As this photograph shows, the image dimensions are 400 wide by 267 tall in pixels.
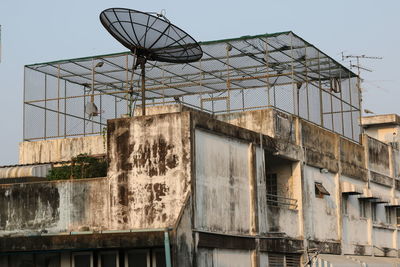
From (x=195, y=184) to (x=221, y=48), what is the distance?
35.2 ft

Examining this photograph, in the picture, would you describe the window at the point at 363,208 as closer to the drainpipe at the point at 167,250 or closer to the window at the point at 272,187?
the window at the point at 272,187

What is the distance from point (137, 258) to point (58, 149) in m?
11.6

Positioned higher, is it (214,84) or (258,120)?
(214,84)

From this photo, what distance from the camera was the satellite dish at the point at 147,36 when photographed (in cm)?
2767

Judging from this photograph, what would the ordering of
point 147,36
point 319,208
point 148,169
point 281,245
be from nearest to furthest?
point 148,169, point 147,36, point 281,245, point 319,208

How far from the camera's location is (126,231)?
24391 millimetres

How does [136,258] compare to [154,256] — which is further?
[136,258]

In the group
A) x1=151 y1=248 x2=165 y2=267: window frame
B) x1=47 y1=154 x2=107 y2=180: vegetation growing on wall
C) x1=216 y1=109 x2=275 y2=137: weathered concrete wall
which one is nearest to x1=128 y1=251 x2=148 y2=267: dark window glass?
x1=151 y1=248 x2=165 y2=267: window frame

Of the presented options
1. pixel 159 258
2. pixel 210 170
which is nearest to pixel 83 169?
pixel 210 170

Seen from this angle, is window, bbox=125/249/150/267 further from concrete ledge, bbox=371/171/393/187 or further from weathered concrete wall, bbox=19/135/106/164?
concrete ledge, bbox=371/171/393/187

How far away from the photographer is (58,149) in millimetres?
35781

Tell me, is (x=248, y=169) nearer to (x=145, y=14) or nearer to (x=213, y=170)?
(x=213, y=170)

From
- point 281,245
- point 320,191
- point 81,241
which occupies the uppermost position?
point 320,191

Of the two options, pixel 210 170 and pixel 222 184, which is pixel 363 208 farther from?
pixel 210 170
